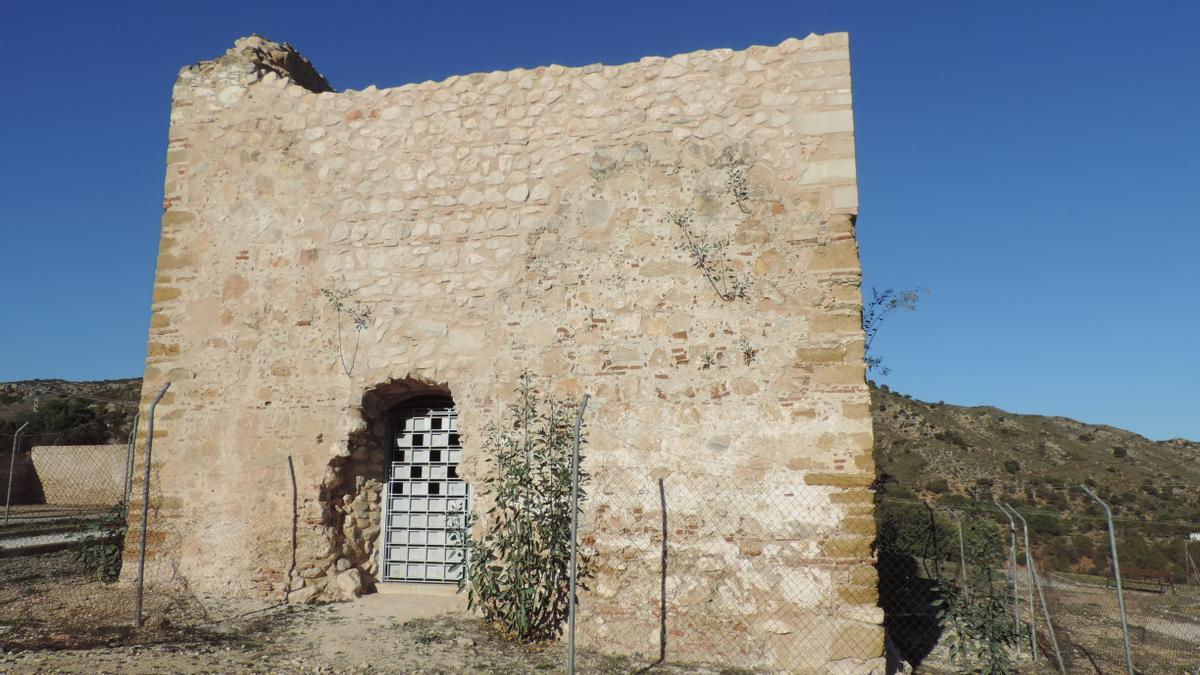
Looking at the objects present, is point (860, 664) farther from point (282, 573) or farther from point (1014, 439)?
point (1014, 439)

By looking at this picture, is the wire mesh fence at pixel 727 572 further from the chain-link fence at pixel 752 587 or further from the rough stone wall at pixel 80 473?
the rough stone wall at pixel 80 473

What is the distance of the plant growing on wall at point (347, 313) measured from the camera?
713cm

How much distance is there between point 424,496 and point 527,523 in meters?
1.79

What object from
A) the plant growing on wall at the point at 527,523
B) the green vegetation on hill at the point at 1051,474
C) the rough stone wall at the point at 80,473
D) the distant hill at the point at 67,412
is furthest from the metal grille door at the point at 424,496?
the distant hill at the point at 67,412

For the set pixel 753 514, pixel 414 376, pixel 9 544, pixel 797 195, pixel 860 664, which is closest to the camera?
pixel 860 664

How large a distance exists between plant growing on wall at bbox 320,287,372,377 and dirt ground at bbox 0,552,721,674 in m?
2.28

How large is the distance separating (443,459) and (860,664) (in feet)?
13.7

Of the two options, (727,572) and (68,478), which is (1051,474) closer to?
(727,572)

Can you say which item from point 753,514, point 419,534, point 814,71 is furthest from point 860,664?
point 814,71

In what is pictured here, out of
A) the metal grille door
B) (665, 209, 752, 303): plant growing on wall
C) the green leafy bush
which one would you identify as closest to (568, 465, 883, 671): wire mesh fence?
(665, 209, 752, 303): plant growing on wall

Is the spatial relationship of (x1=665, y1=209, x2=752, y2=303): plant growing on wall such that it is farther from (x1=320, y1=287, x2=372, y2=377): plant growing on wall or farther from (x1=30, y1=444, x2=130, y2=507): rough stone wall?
(x1=30, y1=444, x2=130, y2=507): rough stone wall

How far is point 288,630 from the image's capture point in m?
6.15

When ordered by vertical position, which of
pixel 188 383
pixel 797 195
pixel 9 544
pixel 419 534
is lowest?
pixel 9 544

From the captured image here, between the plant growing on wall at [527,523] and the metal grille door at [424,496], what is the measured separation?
0.78 metres
